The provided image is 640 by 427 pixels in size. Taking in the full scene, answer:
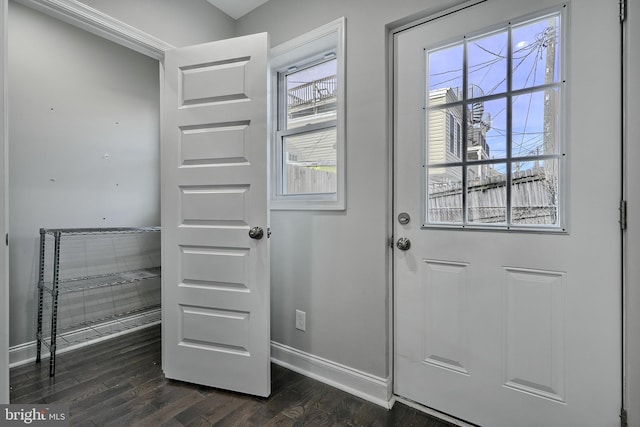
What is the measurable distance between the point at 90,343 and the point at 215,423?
4.99 ft

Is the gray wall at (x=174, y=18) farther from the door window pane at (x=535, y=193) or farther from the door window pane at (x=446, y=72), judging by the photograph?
the door window pane at (x=535, y=193)

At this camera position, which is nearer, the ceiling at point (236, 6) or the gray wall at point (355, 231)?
the gray wall at point (355, 231)

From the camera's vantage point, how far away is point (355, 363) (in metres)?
1.65

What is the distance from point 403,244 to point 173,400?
1.48m

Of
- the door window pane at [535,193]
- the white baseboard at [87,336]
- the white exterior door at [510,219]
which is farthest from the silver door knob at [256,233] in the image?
the white baseboard at [87,336]

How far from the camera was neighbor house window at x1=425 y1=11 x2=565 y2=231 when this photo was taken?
3.92ft

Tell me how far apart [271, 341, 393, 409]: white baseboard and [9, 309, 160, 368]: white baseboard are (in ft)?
4.50

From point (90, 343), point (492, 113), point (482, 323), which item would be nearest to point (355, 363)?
point (482, 323)

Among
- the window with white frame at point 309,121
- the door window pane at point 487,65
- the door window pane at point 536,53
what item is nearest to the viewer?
the door window pane at point 536,53

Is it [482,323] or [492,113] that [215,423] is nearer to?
[482,323]

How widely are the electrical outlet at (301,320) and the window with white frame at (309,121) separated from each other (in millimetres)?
675

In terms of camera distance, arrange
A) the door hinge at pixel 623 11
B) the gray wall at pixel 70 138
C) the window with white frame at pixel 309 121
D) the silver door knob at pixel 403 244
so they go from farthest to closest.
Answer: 1. the gray wall at pixel 70 138
2. the window with white frame at pixel 309 121
3. the silver door knob at pixel 403 244
4. the door hinge at pixel 623 11

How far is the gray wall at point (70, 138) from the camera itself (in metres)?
2.00

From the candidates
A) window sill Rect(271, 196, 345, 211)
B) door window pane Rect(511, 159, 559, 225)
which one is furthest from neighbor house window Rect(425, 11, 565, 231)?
window sill Rect(271, 196, 345, 211)
